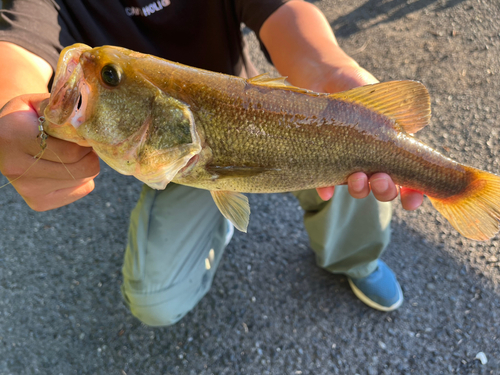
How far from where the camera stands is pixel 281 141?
4.89 feet

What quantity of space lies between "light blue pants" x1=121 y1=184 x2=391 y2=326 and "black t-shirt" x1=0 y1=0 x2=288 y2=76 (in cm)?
98

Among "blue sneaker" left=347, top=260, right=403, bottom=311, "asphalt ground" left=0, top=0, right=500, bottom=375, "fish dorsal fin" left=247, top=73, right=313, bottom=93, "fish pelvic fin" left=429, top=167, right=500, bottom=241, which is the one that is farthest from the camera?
"blue sneaker" left=347, top=260, right=403, bottom=311

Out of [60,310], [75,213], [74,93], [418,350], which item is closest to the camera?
[74,93]

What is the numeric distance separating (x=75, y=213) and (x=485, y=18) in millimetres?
4978

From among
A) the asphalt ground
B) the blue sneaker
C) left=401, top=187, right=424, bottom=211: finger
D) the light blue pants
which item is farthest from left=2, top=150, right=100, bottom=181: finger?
the blue sneaker

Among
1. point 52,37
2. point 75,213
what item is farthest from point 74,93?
point 75,213

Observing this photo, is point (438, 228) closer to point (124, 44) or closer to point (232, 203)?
point (232, 203)

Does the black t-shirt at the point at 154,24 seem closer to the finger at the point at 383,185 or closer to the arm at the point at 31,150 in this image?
the arm at the point at 31,150

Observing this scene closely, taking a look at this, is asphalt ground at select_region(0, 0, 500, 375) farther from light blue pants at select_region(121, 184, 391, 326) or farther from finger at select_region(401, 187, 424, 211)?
finger at select_region(401, 187, 424, 211)

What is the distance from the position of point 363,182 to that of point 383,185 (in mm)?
92

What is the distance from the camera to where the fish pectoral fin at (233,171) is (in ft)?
4.86

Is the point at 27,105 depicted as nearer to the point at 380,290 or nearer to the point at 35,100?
the point at 35,100

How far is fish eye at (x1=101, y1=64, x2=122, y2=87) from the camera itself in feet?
4.20

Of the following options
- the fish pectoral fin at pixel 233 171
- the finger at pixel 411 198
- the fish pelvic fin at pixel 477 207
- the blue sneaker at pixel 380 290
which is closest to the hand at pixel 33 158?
the fish pectoral fin at pixel 233 171
